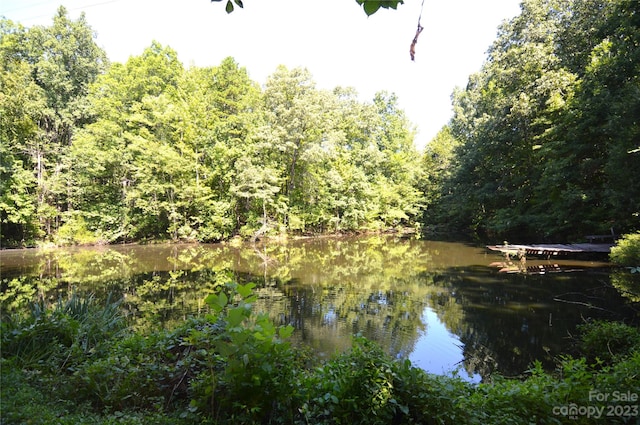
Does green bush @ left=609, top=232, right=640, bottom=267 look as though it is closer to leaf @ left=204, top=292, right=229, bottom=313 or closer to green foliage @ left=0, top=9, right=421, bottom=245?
leaf @ left=204, top=292, right=229, bottom=313

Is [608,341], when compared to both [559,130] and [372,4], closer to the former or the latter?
[372,4]

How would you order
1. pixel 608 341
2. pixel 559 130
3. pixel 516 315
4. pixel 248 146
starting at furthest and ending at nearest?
pixel 248 146, pixel 559 130, pixel 516 315, pixel 608 341

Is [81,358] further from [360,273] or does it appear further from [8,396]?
[360,273]

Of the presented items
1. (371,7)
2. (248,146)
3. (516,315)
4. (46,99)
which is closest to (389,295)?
(516,315)

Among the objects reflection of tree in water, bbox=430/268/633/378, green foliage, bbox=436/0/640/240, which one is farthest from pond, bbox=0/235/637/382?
green foliage, bbox=436/0/640/240

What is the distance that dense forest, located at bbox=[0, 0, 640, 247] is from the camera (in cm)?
1698

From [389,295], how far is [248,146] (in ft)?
57.4

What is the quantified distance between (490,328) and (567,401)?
4.80 m

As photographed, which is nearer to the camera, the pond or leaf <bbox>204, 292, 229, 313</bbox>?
leaf <bbox>204, 292, 229, 313</bbox>

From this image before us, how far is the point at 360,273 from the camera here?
1292cm

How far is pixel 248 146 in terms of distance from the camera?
2436 cm

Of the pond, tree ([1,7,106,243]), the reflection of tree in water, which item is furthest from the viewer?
tree ([1,7,106,243])

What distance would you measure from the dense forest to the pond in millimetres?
4648

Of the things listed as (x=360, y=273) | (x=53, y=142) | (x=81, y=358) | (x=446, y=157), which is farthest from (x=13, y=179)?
(x=446, y=157)
